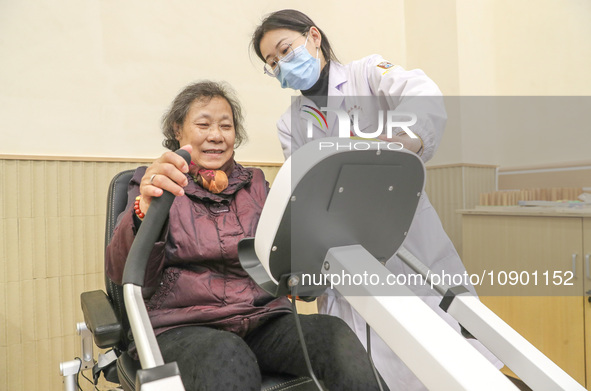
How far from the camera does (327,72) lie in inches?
62.6

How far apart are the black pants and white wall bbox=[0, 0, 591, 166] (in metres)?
1.36

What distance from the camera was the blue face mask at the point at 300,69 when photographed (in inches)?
58.4

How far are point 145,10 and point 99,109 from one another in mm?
580

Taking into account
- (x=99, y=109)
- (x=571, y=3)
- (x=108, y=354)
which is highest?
(x=571, y=3)

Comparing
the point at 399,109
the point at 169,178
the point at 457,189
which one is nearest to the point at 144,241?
the point at 169,178

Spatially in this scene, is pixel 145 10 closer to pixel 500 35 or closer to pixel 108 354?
pixel 108 354

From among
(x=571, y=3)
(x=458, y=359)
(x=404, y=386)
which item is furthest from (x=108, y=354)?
(x=571, y=3)

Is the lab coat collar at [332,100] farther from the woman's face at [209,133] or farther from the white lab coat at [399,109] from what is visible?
the woman's face at [209,133]

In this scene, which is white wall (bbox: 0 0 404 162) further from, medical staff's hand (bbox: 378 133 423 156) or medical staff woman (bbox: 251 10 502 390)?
medical staff's hand (bbox: 378 133 423 156)

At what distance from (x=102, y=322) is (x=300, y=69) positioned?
104 cm

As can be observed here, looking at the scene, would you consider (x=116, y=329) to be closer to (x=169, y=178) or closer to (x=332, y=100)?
(x=169, y=178)

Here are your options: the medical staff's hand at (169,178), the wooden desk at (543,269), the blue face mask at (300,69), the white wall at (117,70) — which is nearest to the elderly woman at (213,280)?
the medical staff's hand at (169,178)

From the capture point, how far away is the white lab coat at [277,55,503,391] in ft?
4.20

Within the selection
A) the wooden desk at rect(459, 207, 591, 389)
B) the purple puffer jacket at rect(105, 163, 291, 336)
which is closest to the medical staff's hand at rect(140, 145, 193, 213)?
the purple puffer jacket at rect(105, 163, 291, 336)
